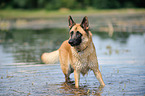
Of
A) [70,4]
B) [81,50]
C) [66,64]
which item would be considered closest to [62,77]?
[66,64]

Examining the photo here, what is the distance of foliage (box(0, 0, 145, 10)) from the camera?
201 ft

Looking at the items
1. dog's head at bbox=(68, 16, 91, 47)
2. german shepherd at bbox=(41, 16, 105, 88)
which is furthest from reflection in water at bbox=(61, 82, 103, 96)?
dog's head at bbox=(68, 16, 91, 47)

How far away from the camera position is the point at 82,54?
7.90m

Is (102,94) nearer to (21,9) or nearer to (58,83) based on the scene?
(58,83)

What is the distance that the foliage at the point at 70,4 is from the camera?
61125mm

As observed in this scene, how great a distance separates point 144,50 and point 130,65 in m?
3.85

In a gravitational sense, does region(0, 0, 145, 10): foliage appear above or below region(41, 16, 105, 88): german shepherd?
above

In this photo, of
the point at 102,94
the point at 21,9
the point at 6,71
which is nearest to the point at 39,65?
the point at 6,71

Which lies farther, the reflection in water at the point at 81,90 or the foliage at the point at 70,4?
the foliage at the point at 70,4

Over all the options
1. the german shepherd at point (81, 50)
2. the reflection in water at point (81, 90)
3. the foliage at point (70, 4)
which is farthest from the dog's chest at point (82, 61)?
the foliage at point (70, 4)

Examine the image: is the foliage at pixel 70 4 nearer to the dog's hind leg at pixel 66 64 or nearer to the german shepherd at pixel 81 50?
the dog's hind leg at pixel 66 64

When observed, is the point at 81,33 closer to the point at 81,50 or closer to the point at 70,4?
the point at 81,50

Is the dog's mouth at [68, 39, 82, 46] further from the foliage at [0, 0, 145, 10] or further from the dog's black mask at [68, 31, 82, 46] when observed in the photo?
the foliage at [0, 0, 145, 10]

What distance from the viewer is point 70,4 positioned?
209 ft
